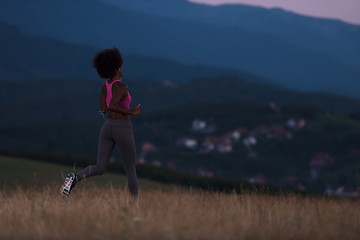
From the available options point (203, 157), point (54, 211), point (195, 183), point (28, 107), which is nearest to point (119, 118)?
point (54, 211)

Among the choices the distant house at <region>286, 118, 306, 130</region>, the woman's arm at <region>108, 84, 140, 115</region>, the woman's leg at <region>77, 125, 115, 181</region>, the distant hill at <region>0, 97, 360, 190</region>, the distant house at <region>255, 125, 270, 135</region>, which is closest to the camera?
the woman's arm at <region>108, 84, 140, 115</region>

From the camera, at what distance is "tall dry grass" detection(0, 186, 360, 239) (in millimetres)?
4582

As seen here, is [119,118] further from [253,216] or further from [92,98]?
[92,98]

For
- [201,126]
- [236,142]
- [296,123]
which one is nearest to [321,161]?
[296,123]

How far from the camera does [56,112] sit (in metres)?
187

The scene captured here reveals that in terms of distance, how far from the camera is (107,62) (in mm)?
7047

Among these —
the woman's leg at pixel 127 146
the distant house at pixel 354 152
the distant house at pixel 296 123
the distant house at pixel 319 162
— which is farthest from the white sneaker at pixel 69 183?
the distant house at pixel 296 123

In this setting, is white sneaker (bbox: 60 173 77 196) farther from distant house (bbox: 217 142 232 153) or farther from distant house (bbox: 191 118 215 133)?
distant house (bbox: 191 118 215 133)

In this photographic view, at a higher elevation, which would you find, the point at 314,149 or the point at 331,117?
the point at 331,117

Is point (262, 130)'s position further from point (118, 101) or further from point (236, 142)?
point (118, 101)

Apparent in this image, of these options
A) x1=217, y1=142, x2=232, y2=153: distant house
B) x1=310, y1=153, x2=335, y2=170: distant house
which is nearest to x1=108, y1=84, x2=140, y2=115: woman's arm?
x1=310, y1=153, x2=335, y2=170: distant house

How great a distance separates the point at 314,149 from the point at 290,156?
7.02 m

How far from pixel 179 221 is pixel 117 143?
6.91 feet

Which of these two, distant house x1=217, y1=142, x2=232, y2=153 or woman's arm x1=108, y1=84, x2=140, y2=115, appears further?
distant house x1=217, y1=142, x2=232, y2=153
